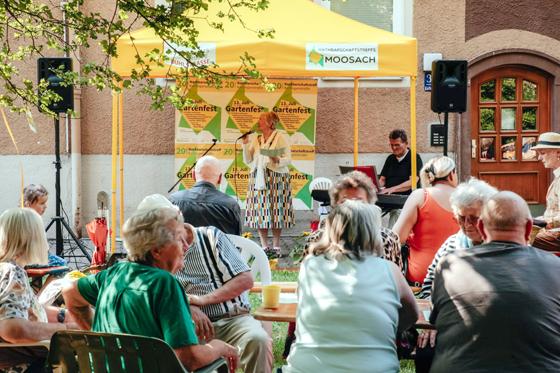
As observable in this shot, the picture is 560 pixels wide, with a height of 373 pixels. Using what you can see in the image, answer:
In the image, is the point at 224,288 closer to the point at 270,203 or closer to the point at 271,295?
the point at 271,295

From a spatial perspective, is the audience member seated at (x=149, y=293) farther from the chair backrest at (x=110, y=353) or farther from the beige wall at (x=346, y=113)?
the beige wall at (x=346, y=113)

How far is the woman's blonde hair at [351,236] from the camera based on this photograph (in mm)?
3164

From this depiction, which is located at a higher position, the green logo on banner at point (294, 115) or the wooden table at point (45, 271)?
the green logo on banner at point (294, 115)

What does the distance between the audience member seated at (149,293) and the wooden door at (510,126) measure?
9.83 metres

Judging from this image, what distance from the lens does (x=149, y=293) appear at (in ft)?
9.35

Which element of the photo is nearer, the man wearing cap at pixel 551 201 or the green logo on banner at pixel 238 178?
the man wearing cap at pixel 551 201

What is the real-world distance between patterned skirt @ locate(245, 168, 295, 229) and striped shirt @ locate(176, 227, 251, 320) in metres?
6.03

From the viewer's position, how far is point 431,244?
5281mm

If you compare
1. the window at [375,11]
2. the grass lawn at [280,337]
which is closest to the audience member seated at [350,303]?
the grass lawn at [280,337]

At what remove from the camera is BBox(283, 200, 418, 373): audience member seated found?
2.97 metres

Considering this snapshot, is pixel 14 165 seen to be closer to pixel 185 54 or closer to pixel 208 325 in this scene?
pixel 185 54

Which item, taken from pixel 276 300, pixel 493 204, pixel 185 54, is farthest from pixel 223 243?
pixel 185 54

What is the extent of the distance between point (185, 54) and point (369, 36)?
3611 mm

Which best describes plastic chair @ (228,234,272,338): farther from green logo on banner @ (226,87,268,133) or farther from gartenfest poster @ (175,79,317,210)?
green logo on banner @ (226,87,268,133)
